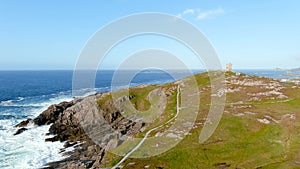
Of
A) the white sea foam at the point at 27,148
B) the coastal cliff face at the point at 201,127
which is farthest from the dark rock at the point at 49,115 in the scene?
the white sea foam at the point at 27,148

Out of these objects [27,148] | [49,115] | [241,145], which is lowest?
[27,148]

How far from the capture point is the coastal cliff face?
35.4 metres

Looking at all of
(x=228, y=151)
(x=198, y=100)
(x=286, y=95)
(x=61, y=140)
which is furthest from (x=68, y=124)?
(x=286, y=95)

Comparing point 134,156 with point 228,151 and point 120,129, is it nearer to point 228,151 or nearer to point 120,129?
point 228,151

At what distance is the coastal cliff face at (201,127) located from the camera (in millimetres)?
35375

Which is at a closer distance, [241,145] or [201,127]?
A: [241,145]

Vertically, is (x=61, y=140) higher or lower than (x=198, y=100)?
lower

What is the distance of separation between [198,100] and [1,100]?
106 m

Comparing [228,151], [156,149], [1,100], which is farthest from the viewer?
[1,100]

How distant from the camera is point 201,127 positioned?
4672cm

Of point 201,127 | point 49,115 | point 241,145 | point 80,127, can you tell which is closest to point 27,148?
point 80,127

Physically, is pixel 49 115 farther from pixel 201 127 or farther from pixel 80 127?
pixel 201 127

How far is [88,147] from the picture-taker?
54156 millimetres

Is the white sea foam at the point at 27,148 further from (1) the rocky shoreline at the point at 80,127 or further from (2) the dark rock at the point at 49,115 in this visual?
(2) the dark rock at the point at 49,115
